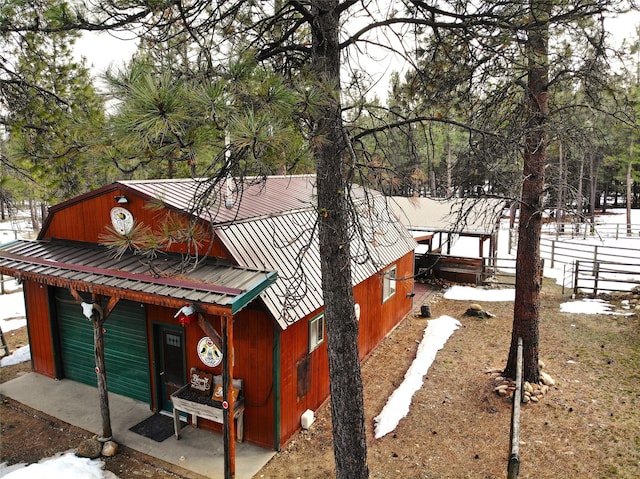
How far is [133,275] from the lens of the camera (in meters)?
6.32

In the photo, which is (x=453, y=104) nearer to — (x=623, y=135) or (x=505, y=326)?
(x=505, y=326)

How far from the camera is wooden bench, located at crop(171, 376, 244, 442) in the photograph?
660 cm

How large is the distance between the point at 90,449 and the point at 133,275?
2861 mm

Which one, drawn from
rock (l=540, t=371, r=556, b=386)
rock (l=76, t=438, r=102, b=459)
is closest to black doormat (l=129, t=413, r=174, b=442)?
rock (l=76, t=438, r=102, b=459)

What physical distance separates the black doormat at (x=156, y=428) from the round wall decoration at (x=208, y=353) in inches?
53.8

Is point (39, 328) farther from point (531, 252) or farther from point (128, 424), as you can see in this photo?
point (531, 252)

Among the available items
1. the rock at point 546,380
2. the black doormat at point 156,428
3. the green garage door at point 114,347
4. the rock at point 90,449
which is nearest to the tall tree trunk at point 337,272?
the black doormat at point 156,428

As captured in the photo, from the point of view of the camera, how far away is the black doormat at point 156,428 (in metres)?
7.19

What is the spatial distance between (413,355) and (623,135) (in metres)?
25.4

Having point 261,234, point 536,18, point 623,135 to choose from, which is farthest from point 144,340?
point 623,135

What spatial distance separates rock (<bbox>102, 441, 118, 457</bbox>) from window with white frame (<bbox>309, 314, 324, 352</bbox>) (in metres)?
3.44

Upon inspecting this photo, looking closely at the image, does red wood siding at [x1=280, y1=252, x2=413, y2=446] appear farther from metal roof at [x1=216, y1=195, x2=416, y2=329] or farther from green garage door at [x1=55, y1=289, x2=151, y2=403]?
green garage door at [x1=55, y1=289, x2=151, y2=403]

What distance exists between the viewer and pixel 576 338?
34.9 feet

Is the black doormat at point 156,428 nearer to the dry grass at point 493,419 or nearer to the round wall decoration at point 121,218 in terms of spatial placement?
the dry grass at point 493,419
